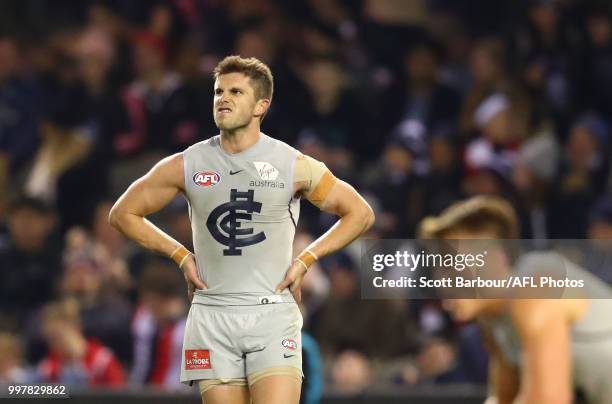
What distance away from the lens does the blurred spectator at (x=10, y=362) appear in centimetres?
1013

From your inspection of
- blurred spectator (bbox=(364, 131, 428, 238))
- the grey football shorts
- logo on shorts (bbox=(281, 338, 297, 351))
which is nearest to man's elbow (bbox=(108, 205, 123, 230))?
the grey football shorts

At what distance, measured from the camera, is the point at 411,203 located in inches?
449

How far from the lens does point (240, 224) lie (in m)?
6.24

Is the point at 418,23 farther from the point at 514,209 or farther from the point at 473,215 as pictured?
the point at 473,215

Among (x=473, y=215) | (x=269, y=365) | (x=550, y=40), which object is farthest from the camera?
(x=550, y=40)

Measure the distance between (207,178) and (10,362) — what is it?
4.48m

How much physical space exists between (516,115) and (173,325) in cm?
332

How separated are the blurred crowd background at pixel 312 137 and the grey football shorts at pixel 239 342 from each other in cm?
283

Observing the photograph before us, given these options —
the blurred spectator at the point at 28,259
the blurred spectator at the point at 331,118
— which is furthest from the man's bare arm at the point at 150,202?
the blurred spectator at the point at 331,118

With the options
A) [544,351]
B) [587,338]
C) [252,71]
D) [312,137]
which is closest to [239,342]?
[252,71]

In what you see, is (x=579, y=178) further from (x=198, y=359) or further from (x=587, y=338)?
(x=587, y=338)

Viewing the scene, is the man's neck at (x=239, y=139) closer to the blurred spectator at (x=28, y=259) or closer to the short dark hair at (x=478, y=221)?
the short dark hair at (x=478, y=221)

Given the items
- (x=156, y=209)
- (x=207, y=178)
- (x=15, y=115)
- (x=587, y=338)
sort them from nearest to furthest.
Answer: (x=587, y=338)
(x=207, y=178)
(x=156, y=209)
(x=15, y=115)

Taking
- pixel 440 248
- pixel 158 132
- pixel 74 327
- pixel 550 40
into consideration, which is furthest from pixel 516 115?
pixel 440 248
